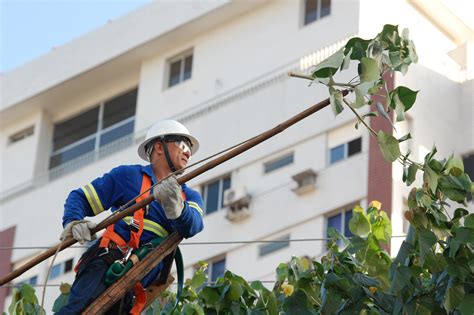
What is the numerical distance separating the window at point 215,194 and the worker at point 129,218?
18718 mm

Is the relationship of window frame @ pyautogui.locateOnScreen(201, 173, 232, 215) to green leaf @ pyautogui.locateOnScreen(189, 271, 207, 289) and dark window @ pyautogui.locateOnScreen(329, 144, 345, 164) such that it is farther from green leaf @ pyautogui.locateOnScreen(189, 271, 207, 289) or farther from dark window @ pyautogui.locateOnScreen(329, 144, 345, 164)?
green leaf @ pyautogui.locateOnScreen(189, 271, 207, 289)

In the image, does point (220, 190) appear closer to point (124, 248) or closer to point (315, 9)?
point (315, 9)

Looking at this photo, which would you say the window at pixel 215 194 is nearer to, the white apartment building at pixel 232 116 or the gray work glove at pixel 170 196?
the white apartment building at pixel 232 116

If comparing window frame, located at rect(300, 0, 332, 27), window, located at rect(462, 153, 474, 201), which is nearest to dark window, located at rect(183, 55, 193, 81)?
window frame, located at rect(300, 0, 332, 27)

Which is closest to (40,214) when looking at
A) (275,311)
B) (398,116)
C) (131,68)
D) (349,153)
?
(131,68)

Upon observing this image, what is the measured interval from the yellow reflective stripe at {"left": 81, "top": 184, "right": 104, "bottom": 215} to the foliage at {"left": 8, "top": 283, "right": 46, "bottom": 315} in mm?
2331

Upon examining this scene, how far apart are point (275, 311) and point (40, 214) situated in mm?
22532

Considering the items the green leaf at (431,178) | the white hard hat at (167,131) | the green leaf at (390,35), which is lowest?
the green leaf at (431,178)

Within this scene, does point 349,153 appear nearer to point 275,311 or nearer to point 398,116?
point 275,311

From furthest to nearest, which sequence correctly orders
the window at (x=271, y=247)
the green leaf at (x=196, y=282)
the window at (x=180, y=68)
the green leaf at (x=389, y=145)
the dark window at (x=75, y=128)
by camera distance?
the dark window at (x=75, y=128)
the window at (x=180, y=68)
the window at (x=271, y=247)
the green leaf at (x=196, y=282)
the green leaf at (x=389, y=145)

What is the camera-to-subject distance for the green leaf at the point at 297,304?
12859 millimetres

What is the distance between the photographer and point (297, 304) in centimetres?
1291

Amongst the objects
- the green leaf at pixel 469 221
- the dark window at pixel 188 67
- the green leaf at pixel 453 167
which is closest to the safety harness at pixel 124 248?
the green leaf at pixel 453 167

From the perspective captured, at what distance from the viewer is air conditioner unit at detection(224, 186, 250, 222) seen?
1196 inches
